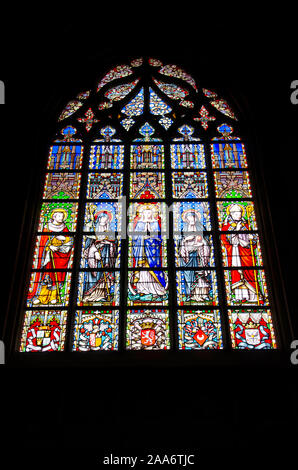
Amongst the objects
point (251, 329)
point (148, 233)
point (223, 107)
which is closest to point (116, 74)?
point (223, 107)

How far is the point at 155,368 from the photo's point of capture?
19.1 ft

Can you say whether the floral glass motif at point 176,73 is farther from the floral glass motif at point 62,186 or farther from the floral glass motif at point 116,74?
the floral glass motif at point 62,186

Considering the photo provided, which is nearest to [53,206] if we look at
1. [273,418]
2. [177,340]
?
[177,340]

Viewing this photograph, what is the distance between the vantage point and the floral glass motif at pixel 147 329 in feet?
20.4

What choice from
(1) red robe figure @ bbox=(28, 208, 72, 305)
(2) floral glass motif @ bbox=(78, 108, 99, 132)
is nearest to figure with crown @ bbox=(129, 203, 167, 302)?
(1) red robe figure @ bbox=(28, 208, 72, 305)

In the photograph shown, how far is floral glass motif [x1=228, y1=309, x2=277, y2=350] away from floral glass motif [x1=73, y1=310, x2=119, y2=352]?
130cm

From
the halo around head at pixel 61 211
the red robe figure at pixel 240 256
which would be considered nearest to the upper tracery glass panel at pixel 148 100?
the halo around head at pixel 61 211

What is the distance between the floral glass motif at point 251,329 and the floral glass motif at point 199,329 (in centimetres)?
17

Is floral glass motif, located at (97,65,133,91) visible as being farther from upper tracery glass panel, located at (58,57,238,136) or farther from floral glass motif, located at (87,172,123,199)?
floral glass motif, located at (87,172,123,199)

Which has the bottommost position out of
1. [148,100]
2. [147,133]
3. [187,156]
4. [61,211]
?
[61,211]

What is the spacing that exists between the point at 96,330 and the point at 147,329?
57cm

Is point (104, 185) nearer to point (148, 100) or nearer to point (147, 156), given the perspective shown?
point (147, 156)

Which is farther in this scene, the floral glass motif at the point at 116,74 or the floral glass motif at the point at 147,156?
the floral glass motif at the point at 116,74
